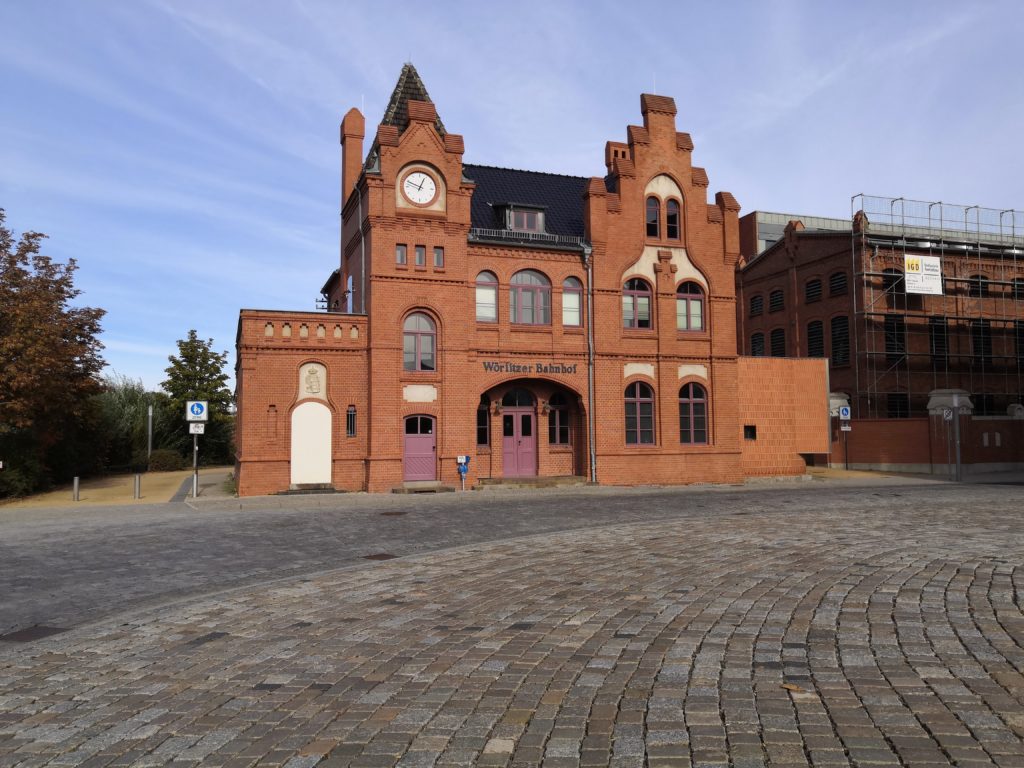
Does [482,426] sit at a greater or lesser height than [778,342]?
lesser

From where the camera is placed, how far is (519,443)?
93.7 feet

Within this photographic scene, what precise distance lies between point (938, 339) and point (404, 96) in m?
29.3

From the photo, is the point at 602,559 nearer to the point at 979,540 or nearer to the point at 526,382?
the point at 979,540

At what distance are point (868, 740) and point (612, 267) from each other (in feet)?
85.6

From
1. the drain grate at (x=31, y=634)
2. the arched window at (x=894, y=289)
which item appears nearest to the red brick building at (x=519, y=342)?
the arched window at (x=894, y=289)

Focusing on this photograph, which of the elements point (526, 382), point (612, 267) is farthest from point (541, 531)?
point (612, 267)

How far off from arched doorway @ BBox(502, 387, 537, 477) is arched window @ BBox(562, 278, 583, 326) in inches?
124

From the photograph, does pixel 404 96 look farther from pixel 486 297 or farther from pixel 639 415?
pixel 639 415

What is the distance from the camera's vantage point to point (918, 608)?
22.7ft

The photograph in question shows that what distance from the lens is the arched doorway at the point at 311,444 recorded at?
83.3 ft

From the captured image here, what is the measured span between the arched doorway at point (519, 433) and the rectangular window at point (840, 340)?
19.5 meters

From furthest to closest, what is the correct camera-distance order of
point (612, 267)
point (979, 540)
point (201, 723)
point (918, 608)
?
point (612, 267), point (979, 540), point (918, 608), point (201, 723)

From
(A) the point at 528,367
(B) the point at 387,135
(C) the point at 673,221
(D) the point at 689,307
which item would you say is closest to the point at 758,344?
(D) the point at 689,307

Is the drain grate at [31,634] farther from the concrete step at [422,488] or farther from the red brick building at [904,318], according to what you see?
the red brick building at [904,318]
